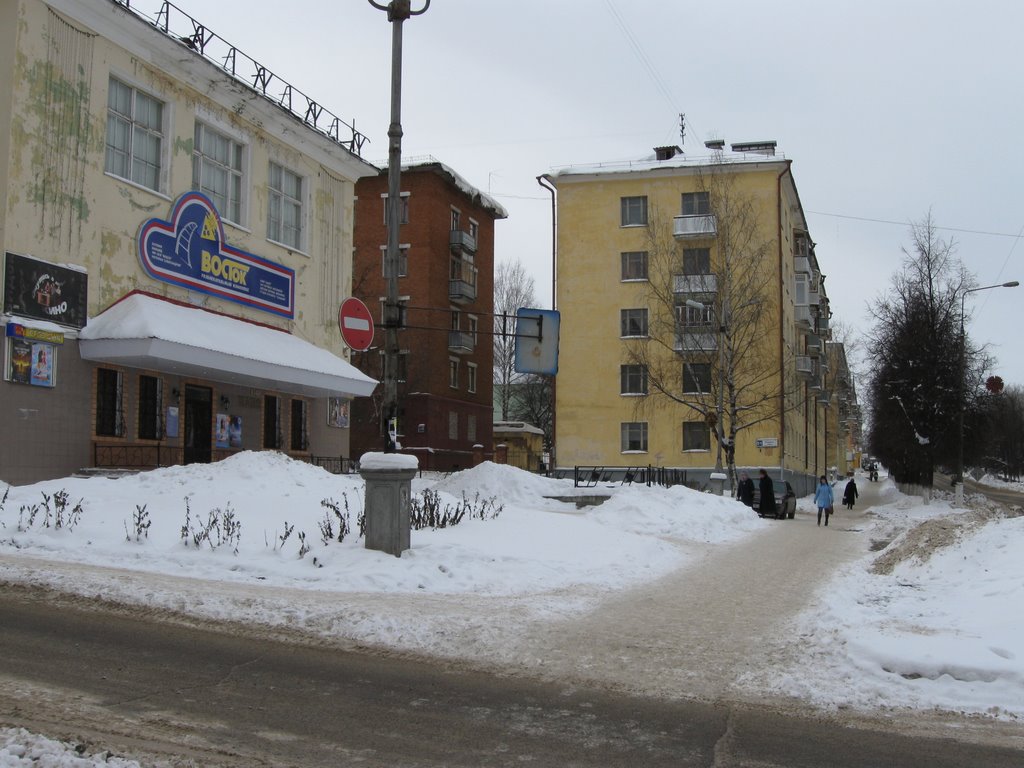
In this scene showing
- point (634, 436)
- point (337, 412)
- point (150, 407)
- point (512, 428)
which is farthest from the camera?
point (512, 428)

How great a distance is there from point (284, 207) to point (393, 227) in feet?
53.7

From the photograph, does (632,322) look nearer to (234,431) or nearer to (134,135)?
(234,431)

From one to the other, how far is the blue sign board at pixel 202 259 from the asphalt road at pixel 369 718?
15349 millimetres

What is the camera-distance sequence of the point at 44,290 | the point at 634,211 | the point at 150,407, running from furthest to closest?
the point at 634,211 < the point at 150,407 < the point at 44,290

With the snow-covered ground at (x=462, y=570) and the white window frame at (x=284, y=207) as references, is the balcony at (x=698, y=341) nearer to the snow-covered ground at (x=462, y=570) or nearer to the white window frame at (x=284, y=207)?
the white window frame at (x=284, y=207)

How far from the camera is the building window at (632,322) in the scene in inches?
1822

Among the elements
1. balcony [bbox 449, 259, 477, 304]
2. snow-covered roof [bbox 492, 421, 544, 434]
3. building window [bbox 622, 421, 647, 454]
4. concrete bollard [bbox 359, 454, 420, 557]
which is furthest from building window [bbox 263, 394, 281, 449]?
snow-covered roof [bbox 492, 421, 544, 434]

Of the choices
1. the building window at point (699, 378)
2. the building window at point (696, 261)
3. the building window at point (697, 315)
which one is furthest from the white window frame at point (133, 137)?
the building window at point (699, 378)

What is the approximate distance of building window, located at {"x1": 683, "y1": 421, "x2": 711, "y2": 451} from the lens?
144 feet

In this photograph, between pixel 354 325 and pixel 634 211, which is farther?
pixel 634 211

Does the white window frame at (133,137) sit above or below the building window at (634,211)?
below

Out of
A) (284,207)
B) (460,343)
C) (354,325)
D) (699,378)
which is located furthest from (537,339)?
(460,343)

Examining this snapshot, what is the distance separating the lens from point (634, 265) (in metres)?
46.8

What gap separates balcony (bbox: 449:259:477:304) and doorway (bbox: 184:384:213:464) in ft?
86.1
